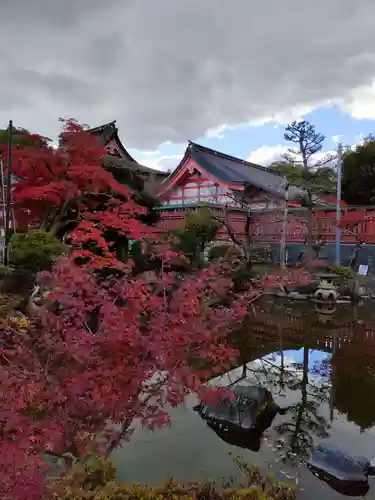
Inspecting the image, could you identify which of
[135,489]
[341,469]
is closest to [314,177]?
[341,469]

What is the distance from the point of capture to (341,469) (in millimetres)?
4125

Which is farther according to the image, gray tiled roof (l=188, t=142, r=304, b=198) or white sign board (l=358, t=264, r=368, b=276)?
gray tiled roof (l=188, t=142, r=304, b=198)

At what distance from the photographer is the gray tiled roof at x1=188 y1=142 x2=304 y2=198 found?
22.8 m

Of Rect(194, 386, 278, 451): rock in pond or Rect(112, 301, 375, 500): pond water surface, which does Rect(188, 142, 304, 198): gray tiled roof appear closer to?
Rect(112, 301, 375, 500): pond water surface

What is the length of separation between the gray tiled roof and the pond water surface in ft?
41.1

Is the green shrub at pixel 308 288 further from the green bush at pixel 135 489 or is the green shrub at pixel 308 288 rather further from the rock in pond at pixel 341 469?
the green bush at pixel 135 489

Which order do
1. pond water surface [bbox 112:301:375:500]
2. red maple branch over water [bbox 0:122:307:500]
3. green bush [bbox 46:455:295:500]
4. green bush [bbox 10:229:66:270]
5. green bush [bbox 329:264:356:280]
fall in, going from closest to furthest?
red maple branch over water [bbox 0:122:307:500] → green bush [bbox 46:455:295:500] → pond water surface [bbox 112:301:375:500] → green bush [bbox 10:229:66:270] → green bush [bbox 329:264:356:280]

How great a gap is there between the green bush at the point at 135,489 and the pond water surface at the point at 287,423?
20.6 inches

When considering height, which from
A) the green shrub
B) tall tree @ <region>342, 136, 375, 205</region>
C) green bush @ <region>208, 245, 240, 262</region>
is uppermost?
tall tree @ <region>342, 136, 375, 205</region>

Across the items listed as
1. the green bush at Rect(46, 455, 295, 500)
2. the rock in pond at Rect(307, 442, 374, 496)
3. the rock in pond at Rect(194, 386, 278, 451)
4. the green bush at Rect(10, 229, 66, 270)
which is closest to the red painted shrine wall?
the green bush at Rect(10, 229, 66, 270)

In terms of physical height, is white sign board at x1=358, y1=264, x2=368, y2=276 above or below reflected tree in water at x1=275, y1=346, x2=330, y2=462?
above

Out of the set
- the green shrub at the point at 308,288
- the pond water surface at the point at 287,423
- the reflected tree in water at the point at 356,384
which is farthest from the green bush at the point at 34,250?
the green shrub at the point at 308,288

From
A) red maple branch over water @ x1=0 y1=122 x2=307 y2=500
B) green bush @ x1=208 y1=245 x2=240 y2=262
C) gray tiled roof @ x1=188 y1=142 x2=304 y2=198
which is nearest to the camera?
red maple branch over water @ x1=0 y1=122 x2=307 y2=500

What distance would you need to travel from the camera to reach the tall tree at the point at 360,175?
21656 millimetres
